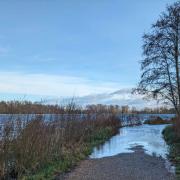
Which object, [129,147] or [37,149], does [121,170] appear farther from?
[129,147]

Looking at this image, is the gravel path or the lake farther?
the lake

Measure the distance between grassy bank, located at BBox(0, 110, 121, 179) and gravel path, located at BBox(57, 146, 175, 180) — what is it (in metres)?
0.65

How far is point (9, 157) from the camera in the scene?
9.56 m

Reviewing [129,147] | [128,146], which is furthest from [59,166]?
[128,146]

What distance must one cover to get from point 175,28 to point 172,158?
37.2 feet

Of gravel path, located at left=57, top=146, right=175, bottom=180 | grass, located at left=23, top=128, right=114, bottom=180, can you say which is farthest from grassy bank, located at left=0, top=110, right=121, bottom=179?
gravel path, located at left=57, top=146, right=175, bottom=180

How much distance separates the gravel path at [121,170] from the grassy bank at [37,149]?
655 mm

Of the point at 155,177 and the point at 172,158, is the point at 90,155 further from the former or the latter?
the point at 155,177

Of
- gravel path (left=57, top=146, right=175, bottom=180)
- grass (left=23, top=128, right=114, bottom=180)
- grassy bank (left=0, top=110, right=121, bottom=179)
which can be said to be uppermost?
grassy bank (left=0, top=110, right=121, bottom=179)

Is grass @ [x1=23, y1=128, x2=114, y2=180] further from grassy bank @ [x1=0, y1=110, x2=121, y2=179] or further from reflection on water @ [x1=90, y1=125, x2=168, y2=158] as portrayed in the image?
reflection on water @ [x1=90, y1=125, x2=168, y2=158]

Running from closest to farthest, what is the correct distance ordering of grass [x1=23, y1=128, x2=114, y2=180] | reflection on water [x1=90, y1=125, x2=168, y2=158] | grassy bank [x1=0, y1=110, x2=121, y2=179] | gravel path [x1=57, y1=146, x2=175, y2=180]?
grassy bank [x1=0, y1=110, x2=121, y2=179] < grass [x1=23, y1=128, x2=114, y2=180] < gravel path [x1=57, y1=146, x2=175, y2=180] < reflection on water [x1=90, y1=125, x2=168, y2=158]

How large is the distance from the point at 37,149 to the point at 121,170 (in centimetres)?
306

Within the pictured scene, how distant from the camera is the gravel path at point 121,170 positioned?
33.6ft

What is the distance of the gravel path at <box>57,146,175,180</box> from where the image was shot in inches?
404
